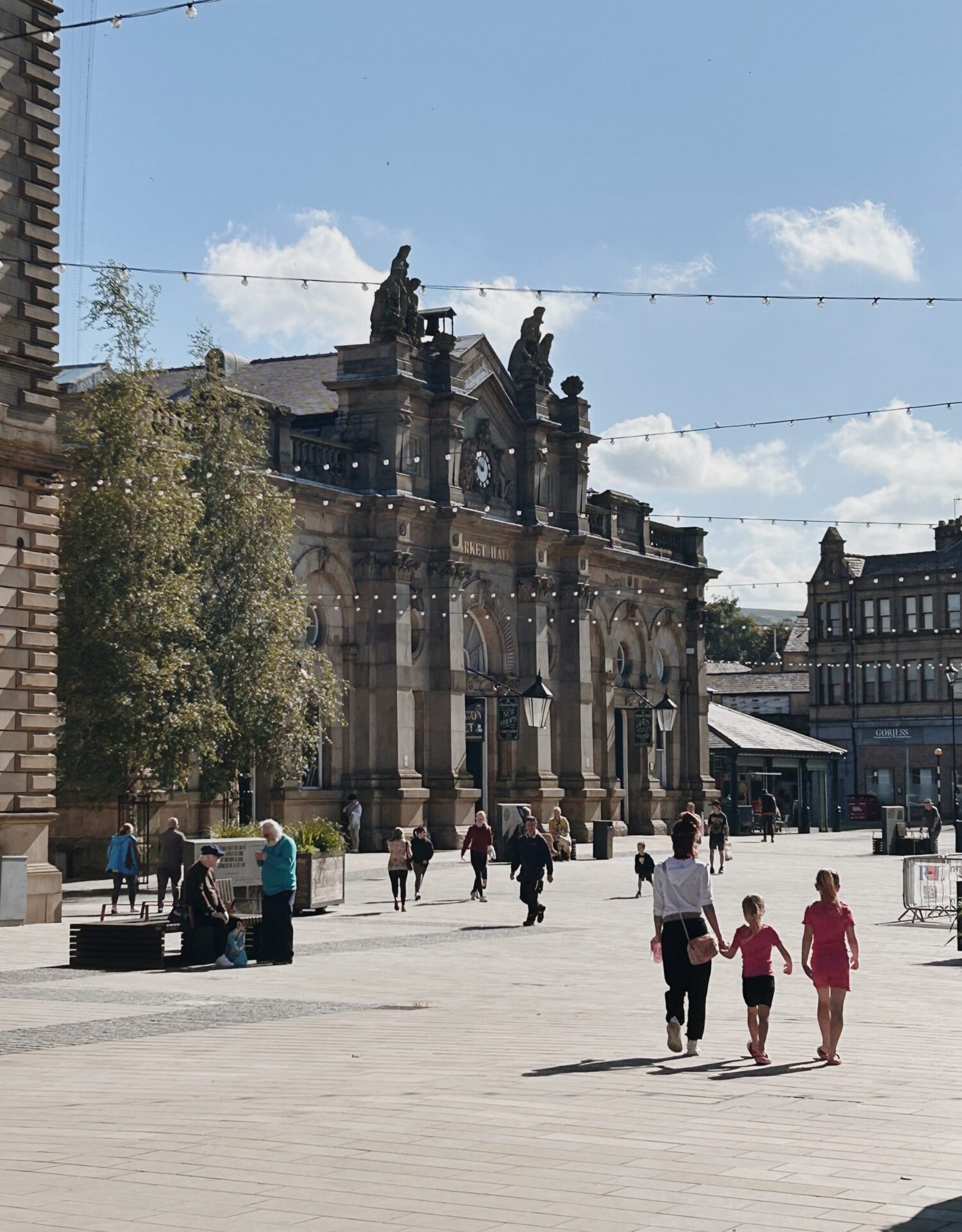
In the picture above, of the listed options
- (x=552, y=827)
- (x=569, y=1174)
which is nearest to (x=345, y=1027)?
(x=569, y=1174)

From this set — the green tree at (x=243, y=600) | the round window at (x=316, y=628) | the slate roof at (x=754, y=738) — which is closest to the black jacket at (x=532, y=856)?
the green tree at (x=243, y=600)

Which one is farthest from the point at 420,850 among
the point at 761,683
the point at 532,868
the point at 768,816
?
the point at 761,683

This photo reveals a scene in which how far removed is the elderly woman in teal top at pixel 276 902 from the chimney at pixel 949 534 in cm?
8303

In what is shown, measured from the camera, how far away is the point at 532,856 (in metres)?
28.2

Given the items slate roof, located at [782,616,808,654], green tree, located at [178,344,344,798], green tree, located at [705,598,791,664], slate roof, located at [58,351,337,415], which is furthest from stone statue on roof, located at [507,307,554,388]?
green tree, located at [705,598,791,664]

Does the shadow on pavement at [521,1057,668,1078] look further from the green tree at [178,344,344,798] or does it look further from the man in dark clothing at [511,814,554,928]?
the green tree at [178,344,344,798]

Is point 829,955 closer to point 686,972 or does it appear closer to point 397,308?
point 686,972

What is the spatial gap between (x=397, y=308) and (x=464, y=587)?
335 inches

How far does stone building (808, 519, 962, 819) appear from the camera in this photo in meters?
97.8

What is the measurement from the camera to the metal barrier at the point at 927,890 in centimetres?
2912

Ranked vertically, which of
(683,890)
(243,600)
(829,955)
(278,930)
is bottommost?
(278,930)

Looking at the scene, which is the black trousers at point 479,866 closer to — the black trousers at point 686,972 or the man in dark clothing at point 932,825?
the black trousers at point 686,972

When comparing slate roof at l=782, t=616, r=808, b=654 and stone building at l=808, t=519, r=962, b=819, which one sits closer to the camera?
stone building at l=808, t=519, r=962, b=819

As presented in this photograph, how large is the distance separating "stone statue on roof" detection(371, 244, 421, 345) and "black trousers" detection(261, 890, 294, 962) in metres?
31.2
